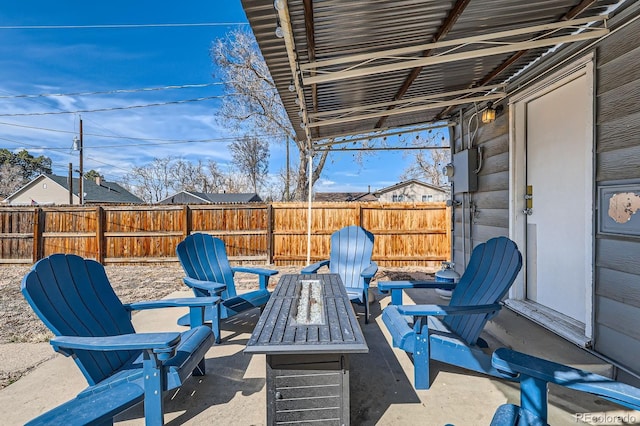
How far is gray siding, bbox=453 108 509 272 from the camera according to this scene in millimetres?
3441

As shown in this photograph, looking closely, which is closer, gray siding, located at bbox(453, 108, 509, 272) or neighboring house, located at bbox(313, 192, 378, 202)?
gray siding, located at bbox(453, 108, 509, 272)

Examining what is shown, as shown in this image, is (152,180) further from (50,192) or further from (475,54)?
(475,54)

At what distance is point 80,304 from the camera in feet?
6.05

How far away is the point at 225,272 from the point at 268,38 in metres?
2.39

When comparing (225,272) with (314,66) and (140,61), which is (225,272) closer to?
(314,66)

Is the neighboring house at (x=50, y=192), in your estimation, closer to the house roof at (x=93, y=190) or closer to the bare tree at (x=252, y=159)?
the house roof at (x=93, y=190)

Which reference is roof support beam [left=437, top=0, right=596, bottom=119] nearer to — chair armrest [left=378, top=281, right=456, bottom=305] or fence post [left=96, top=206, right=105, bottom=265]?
chair armrest [left=378, top=281, right=456, bottom=305]

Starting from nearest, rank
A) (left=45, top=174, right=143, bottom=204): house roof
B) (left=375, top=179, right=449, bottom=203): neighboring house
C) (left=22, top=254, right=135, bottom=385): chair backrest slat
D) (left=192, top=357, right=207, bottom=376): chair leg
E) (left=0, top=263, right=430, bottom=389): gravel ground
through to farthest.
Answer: (left=22, top=254, right=135, bottom=385): chair backrest slat, (left=192, top=357, right=207, bottom=376): chair leg, (left=0, top=263, right=430, bottom=389): gravel ground, (left=45, top=174, right=143, bottom=204): house roof, (left=375, top=179, right=449, bottom=203): neighboring house

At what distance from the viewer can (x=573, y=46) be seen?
243 cm

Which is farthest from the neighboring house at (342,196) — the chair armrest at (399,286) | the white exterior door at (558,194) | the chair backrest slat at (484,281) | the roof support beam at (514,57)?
the chair backrest slat at (484,281)

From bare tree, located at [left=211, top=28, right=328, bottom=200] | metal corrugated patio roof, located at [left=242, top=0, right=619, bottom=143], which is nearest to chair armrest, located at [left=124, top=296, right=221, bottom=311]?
metal corrugated patio roof, located at [left=242, top=0, right=619, bottom=143]

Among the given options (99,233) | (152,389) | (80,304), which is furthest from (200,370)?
(99,233)

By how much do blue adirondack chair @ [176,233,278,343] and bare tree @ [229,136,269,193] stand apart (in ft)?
46.5

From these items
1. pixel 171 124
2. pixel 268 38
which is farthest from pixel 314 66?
pixel 171 124
